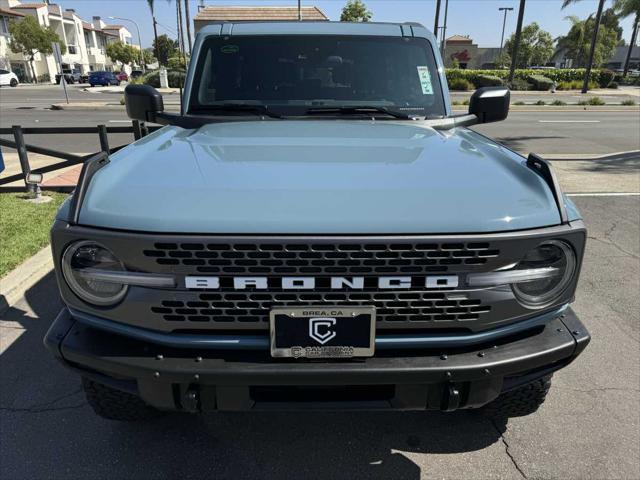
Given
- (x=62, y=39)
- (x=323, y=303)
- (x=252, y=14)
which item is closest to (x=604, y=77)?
(x=252, y=14)

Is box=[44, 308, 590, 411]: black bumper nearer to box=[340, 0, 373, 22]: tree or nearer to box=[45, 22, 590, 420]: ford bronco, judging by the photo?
box=[45, 22, 590, 420]: ford bronco

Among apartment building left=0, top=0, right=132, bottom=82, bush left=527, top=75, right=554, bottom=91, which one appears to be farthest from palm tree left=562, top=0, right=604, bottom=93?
apartment building left=0, top=0, right=132, bottom=82

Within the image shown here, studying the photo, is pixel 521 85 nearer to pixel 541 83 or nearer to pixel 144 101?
pixel 541 83

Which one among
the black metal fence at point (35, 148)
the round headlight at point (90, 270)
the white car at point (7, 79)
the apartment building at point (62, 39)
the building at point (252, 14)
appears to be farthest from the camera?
the apartment building at point (62, 39)

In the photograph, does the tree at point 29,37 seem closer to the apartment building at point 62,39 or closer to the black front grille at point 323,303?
the apartment building at point 62,39

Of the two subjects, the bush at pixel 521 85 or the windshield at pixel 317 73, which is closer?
the windshield at pixel 317 73

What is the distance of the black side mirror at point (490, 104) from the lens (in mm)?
3299

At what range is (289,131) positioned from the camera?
8.77 feet

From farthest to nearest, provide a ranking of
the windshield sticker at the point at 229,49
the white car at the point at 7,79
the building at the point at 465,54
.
Answer: the building at the point at 465,54
the white car at the point at 7,79
the windshield sticker at the point at 229,49

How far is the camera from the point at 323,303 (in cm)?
175

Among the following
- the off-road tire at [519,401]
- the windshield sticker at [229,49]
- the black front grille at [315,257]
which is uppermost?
the windshield sticker at [229,49]

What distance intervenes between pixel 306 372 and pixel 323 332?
A: 152 mm

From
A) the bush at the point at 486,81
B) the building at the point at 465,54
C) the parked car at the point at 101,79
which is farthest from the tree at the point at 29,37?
the bush at the point at 486,81

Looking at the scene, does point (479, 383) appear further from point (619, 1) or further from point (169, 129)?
point (619, 1)
